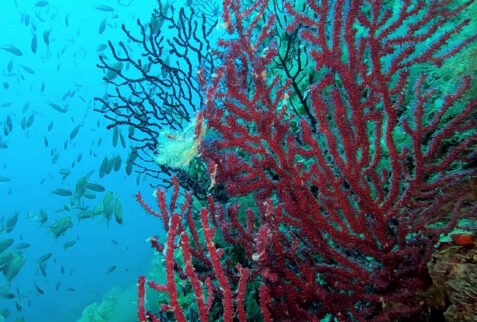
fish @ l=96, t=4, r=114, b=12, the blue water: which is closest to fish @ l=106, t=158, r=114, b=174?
fish @ l=96, t=4, r=114, b=12

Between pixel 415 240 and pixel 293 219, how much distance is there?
0.85m

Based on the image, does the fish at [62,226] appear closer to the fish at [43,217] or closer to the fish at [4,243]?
the fish at [43,217]

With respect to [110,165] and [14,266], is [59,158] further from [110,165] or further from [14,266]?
[110,165]

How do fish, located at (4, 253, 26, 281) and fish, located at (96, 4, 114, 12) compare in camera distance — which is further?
fish, located at (96, 4, 114, 12)

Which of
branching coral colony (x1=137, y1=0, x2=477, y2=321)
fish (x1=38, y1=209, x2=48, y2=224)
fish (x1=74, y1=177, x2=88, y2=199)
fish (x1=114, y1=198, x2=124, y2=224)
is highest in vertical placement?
fish (x1=74, y1=177, x2=88, y2=199)

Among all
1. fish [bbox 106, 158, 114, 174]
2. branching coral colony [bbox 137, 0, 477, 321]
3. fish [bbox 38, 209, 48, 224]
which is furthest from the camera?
fish [bbox 38, 209, 48, 224]

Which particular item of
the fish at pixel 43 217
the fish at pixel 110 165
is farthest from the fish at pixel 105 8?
the fish at pixel 43 217

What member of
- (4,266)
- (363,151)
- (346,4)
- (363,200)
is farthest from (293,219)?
(4,266)

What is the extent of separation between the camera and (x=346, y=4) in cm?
225

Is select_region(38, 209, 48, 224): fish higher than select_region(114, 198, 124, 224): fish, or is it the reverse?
select_region(38, 209, 48, 224): fish

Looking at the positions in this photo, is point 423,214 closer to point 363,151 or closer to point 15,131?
point 363,151

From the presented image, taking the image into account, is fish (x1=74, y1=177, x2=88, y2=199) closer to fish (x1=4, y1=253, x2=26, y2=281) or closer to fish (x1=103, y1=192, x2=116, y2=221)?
fish (x1=103, y1=192, x2=116, y2=221)

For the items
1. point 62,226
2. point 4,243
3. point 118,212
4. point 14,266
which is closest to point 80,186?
point 62,226

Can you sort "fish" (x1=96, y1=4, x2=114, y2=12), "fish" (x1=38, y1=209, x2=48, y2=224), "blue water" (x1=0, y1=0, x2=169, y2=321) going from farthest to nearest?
"blue water" (x1=0, y1=0, x2=169, y2=321), "fish" (x1=96, y1=4, x2=114, y2=12), "fish" (x1=38, y1=209, x2=48, y2=224)
